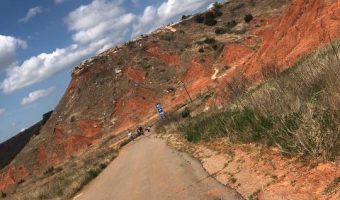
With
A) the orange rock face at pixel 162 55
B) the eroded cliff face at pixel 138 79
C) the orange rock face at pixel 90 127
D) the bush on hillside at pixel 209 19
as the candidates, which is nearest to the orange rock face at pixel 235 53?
the eroded cliff face at pixel 138 79

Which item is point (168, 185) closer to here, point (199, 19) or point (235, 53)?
point (235, 53)

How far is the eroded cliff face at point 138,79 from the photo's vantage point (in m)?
79.1

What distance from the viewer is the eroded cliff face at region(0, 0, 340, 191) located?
7906cm

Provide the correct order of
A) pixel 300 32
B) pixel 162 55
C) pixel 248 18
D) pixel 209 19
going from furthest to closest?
pixel 209 19 < pixel 162 55 < pixel 248 18 < pixel 300 32

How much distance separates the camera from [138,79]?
90.0 meters

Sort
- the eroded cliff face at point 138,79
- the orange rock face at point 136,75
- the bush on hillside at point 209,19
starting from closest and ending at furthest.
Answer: the eroded cliff face at point 138,79, the orange rock face at point 136,75, the bush on hillside at point 209,19

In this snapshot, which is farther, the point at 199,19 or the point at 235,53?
the point at 199,19

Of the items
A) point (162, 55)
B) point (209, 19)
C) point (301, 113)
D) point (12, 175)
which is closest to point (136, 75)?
point (162, 55)

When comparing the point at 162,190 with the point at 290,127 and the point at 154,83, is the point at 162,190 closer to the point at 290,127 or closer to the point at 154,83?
the point at 290,127

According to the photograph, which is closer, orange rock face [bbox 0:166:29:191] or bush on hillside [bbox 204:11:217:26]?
orange rock face [bbox 0:166:29:191]

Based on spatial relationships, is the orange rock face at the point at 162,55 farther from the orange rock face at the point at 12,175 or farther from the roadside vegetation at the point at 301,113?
the roadside vegetation at the point at 301,113

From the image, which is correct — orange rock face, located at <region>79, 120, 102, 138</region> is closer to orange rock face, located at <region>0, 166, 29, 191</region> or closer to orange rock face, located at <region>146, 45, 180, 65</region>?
orange rock face, located at <region>0, 166, 29, 191</region>

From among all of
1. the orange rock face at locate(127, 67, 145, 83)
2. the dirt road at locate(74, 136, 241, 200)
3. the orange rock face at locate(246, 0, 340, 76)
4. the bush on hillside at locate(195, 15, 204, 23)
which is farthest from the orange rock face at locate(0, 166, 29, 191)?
the dirt road at locate(74, 136, 241, 200)

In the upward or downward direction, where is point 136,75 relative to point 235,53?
upward
